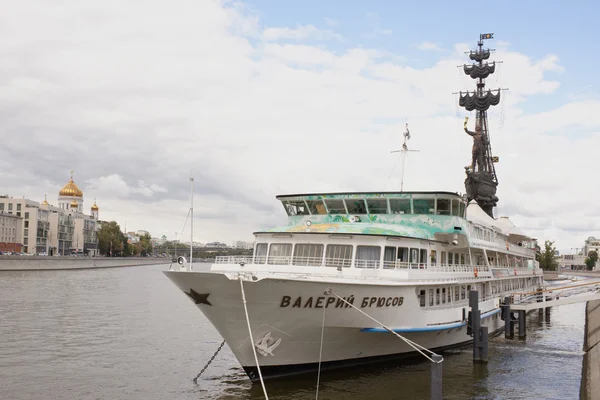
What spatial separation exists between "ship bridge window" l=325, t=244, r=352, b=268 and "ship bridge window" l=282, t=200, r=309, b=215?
480 cm

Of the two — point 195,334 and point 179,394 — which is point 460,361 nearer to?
point 179,394

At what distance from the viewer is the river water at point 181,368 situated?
20156 mm

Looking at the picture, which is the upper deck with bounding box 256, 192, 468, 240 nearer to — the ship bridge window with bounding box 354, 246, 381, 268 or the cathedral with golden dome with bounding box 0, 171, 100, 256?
the ship bridge window with bounding box 354, 246, 381, 268

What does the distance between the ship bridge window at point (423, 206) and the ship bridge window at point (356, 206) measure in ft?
7.56

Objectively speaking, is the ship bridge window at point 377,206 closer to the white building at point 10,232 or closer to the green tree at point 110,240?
the white building at point 10,232

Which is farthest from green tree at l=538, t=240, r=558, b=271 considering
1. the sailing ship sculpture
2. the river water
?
the river water

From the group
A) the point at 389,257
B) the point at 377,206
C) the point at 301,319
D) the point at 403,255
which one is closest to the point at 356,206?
the point at 377,206

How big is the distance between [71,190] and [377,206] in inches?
6515

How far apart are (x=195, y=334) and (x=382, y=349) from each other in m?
14.4

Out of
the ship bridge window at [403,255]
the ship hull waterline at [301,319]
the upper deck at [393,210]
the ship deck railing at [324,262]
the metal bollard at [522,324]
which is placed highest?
the upper deck at [393,210]

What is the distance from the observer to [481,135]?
211 ft

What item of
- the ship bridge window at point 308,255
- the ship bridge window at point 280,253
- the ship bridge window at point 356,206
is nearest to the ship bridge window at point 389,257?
the ship bridge window at point 308,255

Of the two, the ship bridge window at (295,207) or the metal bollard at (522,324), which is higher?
the ship bridge window at (295,207)

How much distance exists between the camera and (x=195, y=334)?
107ft
